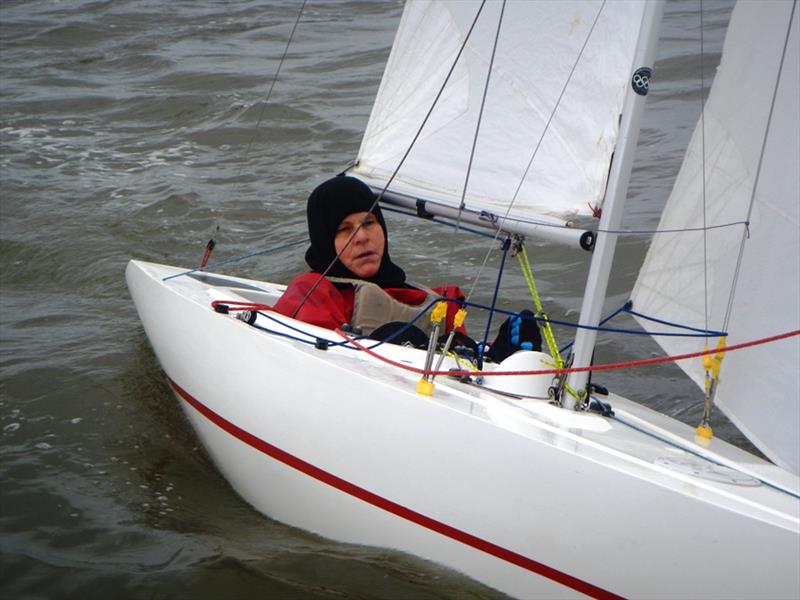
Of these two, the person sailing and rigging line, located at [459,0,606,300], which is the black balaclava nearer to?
the person sailing

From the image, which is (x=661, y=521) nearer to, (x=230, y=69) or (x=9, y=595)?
(x=9, y=595)

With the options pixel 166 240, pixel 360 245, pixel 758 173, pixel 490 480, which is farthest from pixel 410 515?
pixel 166 240

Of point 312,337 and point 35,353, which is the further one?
point 35,353

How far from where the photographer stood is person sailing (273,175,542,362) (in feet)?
12.2

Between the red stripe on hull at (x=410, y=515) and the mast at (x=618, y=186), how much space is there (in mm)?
557

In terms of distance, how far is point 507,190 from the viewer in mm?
3779

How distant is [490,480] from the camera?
2766 mm

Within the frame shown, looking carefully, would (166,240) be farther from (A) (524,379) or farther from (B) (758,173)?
(B) (758,173)

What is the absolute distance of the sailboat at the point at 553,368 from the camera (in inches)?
103

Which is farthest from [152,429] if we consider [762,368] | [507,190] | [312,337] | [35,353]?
[762,368]

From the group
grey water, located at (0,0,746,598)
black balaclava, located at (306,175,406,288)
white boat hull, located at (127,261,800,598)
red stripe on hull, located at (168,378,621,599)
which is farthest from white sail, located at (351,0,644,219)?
grey water, located at (0,0,746,598)

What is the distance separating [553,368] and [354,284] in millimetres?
858

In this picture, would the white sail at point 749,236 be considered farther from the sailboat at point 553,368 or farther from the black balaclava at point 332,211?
the black balaclava at point 332,211

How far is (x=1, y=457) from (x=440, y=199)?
1.86 metres
